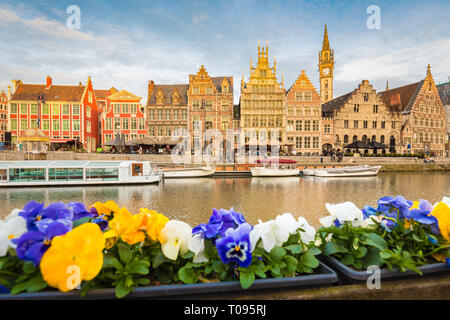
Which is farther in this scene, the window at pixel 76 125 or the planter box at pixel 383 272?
the window at pixel 76 125

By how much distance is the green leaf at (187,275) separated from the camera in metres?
1.46

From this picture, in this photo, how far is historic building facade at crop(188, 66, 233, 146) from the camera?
132 feet

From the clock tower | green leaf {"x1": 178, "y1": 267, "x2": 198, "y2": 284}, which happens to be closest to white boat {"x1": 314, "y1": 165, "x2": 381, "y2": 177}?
green leaf {"x1": 178, "y1": 267, "x2": 198, "y2": 284}

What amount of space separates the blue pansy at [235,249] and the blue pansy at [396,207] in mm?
1194

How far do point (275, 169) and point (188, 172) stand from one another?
8.31m

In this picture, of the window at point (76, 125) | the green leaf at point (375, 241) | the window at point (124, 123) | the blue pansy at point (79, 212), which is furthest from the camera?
the window at point (124, 123)

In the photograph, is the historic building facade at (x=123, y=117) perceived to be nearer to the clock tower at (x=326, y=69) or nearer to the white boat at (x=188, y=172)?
the white boat at (x=188, y=172)

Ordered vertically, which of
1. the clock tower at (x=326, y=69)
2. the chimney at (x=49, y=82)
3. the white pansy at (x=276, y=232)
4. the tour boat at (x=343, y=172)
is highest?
the clock tower at (x=326, y=69)

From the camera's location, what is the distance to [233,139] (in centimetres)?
3956

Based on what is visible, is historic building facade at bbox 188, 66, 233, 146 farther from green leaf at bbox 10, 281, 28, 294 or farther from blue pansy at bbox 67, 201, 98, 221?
green leaf at bbox 10, 281, 28, 294

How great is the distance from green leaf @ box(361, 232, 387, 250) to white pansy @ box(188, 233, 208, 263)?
3.31ft

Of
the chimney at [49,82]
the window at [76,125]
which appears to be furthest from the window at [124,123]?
the chimney at [49,82]

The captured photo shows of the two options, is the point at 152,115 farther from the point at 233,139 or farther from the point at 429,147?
the point at 429,147

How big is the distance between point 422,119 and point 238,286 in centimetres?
5703
